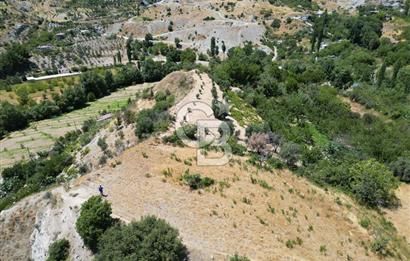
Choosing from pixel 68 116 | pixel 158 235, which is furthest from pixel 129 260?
pixel 68 116

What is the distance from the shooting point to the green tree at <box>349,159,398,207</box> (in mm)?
31594

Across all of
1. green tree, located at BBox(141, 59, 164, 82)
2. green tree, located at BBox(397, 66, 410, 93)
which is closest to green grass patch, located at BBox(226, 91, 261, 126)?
green tree, located at BBox(397, 66, 410, 93)

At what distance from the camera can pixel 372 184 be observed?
31500 millimetres

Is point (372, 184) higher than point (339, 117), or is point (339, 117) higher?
point (372, 184)

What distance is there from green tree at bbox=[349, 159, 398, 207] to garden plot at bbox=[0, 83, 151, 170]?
4550 centimetres

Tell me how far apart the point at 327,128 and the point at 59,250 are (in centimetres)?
3444

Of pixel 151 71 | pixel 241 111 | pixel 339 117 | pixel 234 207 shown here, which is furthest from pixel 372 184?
pixel 151 71

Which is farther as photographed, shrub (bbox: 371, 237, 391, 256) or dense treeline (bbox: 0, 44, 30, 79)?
dense treeline (bbox: 0, 44, 30, 79)

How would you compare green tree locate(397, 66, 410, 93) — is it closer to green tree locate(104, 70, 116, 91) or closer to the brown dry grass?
the brown dry grass

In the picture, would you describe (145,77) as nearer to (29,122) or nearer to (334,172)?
(29,122)

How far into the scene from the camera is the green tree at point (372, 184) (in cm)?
3159

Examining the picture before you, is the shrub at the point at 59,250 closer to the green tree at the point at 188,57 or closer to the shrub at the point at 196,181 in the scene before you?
the shrub at the point at 196,181

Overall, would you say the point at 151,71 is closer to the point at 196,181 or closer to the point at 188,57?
the point at 188,57

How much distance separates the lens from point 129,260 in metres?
19.6
